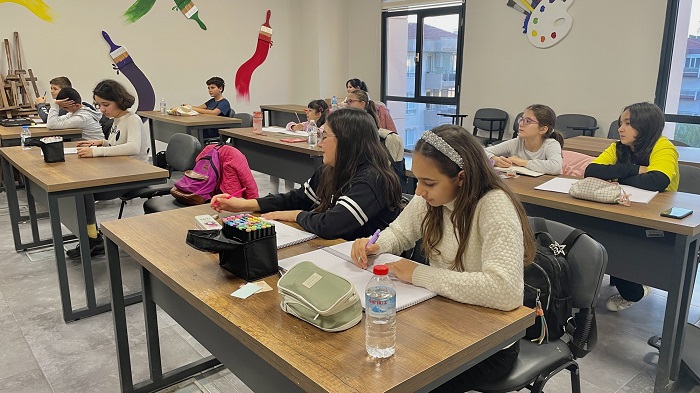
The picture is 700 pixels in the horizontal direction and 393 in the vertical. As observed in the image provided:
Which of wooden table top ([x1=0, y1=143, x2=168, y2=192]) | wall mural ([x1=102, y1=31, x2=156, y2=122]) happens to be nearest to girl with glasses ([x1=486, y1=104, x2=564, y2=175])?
wooden table top ([x1=0, y1=143, x2=168, y2=192])

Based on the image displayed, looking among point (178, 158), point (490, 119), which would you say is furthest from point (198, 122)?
point (490, 119)

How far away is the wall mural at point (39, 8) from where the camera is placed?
252 inches

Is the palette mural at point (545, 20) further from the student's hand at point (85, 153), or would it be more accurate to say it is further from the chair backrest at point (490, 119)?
the student's hand at point (85, 153)

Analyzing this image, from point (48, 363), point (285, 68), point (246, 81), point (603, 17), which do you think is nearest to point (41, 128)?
point (48, 363)

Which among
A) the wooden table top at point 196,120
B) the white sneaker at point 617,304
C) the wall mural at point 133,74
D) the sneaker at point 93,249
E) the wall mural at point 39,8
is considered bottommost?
the white sneaker at point 617,304

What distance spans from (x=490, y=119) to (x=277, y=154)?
10.2 ft

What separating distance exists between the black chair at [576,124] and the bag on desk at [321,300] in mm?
4983

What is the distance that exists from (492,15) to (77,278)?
5.45 m

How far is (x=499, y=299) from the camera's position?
126 centimetres

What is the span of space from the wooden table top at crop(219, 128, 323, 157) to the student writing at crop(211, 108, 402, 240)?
179 centimetres

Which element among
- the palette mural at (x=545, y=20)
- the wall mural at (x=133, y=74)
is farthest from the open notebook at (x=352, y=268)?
the wall mural at (x=133, y=74)

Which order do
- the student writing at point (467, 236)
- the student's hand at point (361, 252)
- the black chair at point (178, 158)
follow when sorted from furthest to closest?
the black chair at point (178, 158)
the student's hand at point (361, 252)
the student writing at point (467, 236)

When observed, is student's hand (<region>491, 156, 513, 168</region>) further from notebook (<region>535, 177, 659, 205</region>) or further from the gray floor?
the gray floor

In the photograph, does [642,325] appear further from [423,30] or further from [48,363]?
[423,30]
